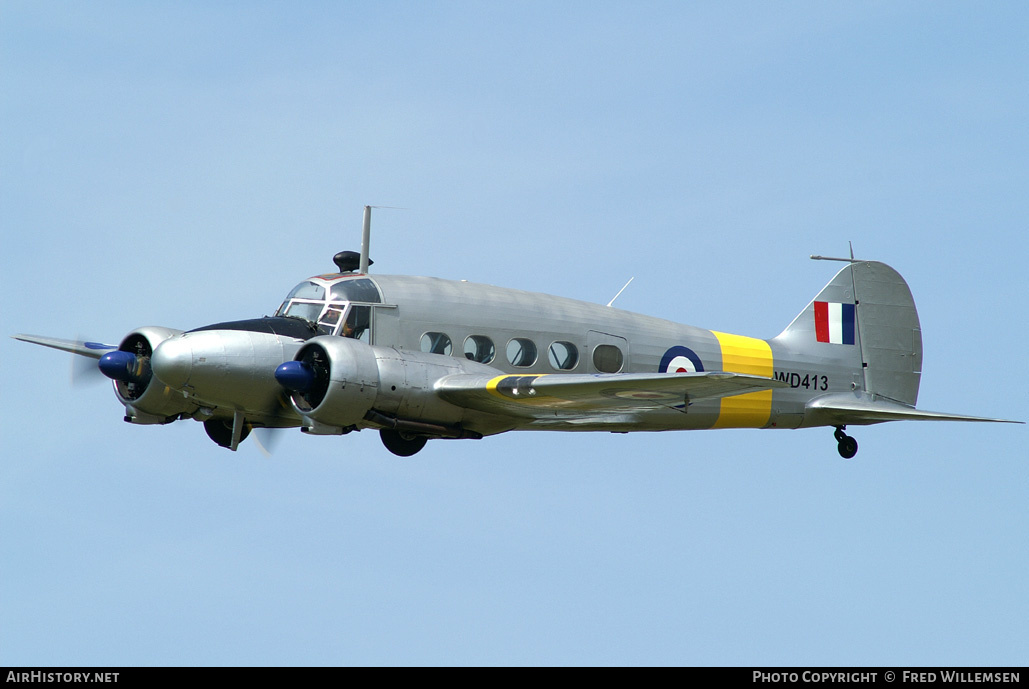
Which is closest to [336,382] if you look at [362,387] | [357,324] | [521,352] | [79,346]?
[362,387]

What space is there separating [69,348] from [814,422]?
10406 millimetres

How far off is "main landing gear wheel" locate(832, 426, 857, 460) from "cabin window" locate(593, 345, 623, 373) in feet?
13.4

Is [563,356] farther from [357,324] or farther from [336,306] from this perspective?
[336,306]

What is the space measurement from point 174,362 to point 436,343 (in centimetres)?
301

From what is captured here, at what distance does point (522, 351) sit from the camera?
15984mm

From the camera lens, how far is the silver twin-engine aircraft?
14336 millimetres

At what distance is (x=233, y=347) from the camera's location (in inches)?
572

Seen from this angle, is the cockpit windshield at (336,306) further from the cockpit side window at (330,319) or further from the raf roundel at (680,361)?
the raf roundel at (680,361)

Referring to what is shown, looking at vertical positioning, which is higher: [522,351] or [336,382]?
[522,351]

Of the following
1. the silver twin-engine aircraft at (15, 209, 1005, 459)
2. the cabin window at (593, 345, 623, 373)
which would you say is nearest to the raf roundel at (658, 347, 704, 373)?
the silver twin-engine aircraft at (15, 209, 1005, 459)

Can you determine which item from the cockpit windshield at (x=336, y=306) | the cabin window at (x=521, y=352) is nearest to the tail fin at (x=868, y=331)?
the cabin window at (x=521, y=352)

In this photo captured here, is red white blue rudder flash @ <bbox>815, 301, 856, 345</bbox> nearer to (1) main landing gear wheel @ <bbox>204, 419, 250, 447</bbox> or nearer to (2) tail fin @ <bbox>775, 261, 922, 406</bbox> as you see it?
(2) tail fin @ <bbox>775, 261, 922, 406</bbox>

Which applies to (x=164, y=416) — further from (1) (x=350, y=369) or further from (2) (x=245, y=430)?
(1) (x=350, y=369)

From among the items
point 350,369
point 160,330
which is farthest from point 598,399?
point 160,330
